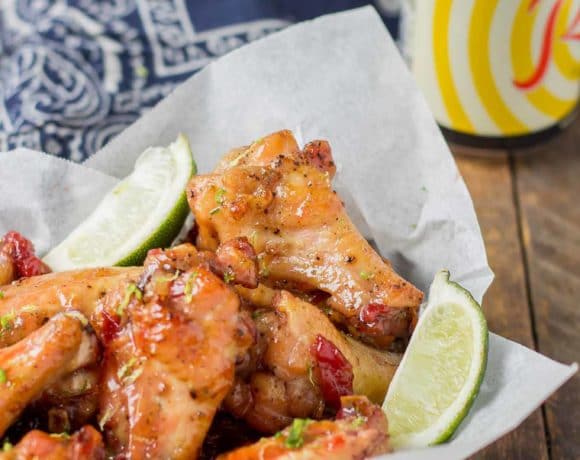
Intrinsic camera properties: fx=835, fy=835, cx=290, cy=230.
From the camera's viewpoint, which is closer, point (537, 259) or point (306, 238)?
point (306, 238)

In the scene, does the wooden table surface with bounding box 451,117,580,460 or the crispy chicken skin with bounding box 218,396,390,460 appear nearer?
the crispy chicken skin with bounding box 218,396,390,460

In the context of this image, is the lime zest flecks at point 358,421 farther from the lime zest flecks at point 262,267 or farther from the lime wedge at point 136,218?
the lime wedge at point 136,218

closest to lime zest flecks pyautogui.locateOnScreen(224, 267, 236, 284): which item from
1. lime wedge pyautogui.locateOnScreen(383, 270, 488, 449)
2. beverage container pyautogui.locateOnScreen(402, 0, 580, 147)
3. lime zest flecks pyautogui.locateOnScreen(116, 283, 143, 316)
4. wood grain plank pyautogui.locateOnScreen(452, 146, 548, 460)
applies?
lime zest flecks pyautogui.locateOnScreen(116, 283, 143, 316)

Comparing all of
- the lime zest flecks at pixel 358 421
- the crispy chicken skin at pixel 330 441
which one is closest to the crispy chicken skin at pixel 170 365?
the crispy chicken skin at pixel 330 441

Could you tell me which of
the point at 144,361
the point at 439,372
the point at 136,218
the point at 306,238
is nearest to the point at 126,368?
the point at 144,361

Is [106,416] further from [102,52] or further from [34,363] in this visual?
[102,52]

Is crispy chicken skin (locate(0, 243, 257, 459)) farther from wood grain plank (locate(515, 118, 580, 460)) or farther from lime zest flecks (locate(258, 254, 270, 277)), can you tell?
wood grain plank (locate(515, 118, 580, 460))
